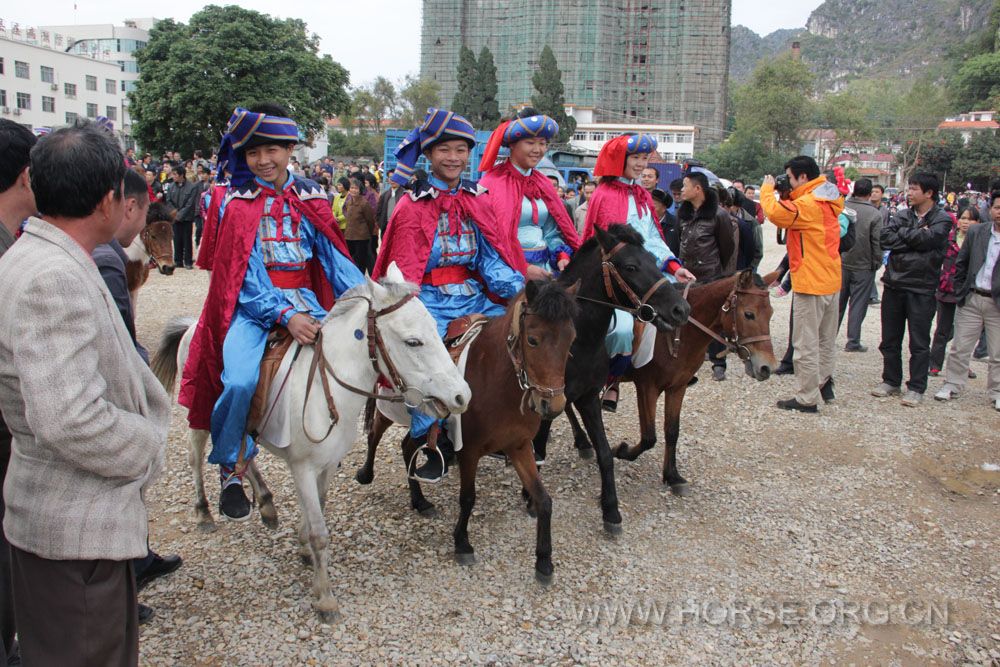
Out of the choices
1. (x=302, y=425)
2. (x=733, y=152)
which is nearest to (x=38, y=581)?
(x=302, y=425)

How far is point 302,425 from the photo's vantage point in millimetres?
3500

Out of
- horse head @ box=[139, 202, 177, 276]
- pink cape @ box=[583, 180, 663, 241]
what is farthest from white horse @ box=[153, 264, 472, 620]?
horse head @ box=[139, 202, 177, 276]

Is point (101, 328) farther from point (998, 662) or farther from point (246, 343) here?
point (998, 662)

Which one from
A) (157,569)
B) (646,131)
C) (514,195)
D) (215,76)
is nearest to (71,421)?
Result: (157,569)

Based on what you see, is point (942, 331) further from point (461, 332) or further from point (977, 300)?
point (461, 332)

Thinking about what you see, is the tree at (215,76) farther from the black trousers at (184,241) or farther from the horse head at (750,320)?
the horse head at (750,320)

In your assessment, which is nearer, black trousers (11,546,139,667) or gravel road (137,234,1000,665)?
black trousers (11,546,139,667)

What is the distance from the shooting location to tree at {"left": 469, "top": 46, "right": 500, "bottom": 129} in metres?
67.0

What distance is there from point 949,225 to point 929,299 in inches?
34.0

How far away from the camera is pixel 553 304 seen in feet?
11.4

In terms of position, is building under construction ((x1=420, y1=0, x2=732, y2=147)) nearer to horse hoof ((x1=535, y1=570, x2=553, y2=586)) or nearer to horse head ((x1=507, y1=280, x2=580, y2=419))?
horse head ((x1=507, y1=280, x2=580, y2=419))

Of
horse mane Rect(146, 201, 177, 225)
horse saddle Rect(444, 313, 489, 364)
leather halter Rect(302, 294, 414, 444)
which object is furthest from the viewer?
horse mane Rect(146, 201, 177, 225)

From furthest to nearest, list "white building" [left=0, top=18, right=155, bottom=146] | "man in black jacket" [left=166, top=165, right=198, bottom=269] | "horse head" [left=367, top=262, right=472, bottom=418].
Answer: "white building" [left=0, top=18, right=155, bottom=146] → "man in black jacket" [left=166, top=165, right=198, bottom=269] → "horse head" [left=367, top=262, right=472, bottom=418]

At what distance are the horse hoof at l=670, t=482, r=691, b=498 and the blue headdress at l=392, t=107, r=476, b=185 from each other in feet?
10.3
